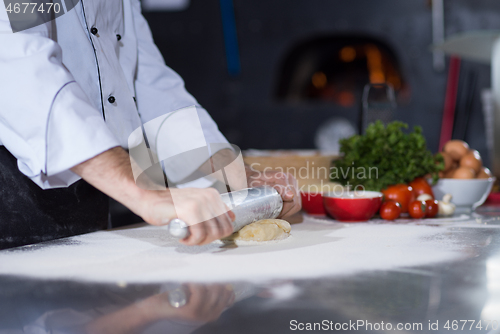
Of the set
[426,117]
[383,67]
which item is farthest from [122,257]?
[383,67]

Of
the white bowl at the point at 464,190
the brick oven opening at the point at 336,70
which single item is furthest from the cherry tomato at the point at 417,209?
the brick oven opening at the point at 336,70

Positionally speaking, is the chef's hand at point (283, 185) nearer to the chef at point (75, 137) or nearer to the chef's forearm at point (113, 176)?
the chef at point (75, 137)

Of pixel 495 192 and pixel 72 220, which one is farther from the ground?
pixel 72 220

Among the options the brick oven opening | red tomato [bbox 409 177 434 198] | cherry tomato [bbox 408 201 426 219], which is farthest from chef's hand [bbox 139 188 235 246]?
the brick oven opening

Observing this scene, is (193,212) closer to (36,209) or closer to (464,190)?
(36,209)

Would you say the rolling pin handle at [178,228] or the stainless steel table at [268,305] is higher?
the rolling pin handle at [178,228]

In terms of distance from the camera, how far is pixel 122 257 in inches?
25.4

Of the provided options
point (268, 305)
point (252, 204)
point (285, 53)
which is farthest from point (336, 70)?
point (268, 305)

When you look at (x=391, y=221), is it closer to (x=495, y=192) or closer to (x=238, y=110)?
(x=495, y=192)

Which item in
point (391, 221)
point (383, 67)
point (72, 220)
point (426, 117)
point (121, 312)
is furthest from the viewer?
point (383, 67)

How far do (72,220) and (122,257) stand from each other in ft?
0.83

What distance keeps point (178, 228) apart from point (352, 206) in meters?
0.51

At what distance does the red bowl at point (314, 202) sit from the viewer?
110cm

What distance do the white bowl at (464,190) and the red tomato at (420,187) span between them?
0.11ft
